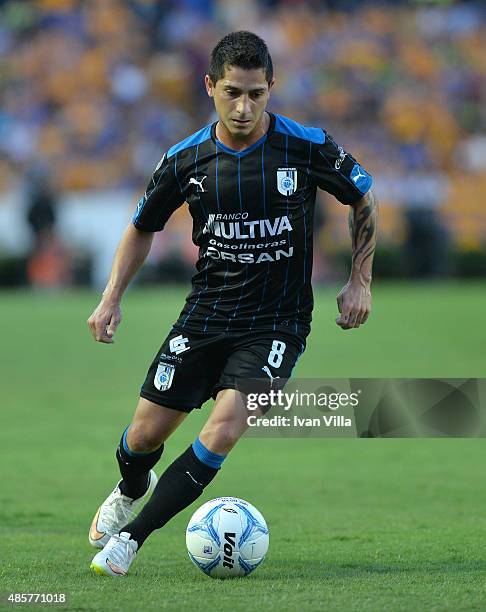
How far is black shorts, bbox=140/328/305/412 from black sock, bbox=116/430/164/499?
40 cm

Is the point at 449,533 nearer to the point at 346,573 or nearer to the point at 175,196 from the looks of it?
the point at 346,573

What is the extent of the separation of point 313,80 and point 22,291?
36.9 feet

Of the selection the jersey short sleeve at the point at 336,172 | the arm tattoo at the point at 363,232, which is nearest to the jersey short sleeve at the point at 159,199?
the jersey short sleeve at the point at 336,172

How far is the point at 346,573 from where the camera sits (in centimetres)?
536

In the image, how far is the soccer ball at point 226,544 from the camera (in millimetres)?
5301

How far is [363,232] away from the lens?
5.79 meters

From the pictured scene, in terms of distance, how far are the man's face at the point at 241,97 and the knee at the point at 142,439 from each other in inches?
57.9

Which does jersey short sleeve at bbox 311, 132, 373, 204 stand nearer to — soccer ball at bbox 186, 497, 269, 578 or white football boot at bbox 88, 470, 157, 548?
soccer ball at bbox 186, 497, 269, 578

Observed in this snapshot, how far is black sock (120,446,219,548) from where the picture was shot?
536 centimetres

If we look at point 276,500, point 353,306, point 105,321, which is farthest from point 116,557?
point 276,500

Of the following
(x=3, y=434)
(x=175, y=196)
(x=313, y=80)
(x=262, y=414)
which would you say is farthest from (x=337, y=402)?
(x=313, y=80)

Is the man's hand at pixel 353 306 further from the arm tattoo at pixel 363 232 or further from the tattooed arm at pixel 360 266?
the arm tattoo at pixel 363 232

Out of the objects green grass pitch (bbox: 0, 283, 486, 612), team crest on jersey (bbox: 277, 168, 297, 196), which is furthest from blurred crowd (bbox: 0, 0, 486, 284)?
team crest on jersey (bbox: 277, 168, 297, 196)

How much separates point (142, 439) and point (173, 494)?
19.9 inches
